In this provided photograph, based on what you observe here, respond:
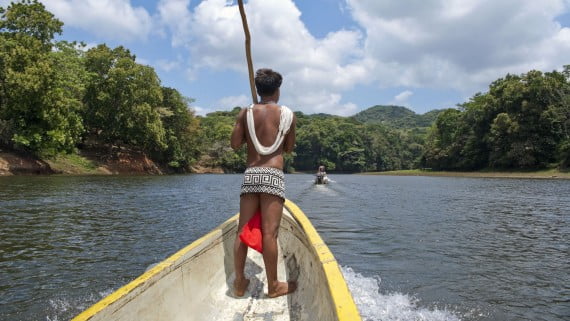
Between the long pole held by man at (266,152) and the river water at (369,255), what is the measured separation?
9.08 ft

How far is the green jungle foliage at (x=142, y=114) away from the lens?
30781mm

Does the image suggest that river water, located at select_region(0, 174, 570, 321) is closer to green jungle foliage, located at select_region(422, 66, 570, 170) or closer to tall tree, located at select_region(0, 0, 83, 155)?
tall tree, located at select_region(0, 0, 83, 155)

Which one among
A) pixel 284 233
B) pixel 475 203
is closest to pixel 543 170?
pixel 475 203

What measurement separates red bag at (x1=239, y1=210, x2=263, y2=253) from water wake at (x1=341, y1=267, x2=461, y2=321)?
2617 mm

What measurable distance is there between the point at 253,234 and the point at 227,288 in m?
1.06

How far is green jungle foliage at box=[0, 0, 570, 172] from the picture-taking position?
30781 mm

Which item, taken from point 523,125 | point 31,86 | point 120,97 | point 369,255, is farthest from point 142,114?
point 523,125

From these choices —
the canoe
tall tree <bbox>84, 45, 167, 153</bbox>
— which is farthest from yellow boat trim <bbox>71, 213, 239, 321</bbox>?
tall tree <bbox>84, 45, 167, 153</bbox>

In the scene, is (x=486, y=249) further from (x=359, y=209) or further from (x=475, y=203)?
(x=475, y=203)

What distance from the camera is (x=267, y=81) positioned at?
3580mm

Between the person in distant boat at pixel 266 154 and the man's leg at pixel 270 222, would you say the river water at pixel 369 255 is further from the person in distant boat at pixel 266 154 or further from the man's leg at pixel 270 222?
the person in distant boat at pixel 266 154

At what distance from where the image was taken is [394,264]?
802cm

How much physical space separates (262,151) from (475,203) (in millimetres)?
18517

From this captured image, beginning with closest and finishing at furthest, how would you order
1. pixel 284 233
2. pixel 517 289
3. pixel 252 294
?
pixel 252 294 → pixel 284 233 → pixel 517 289
